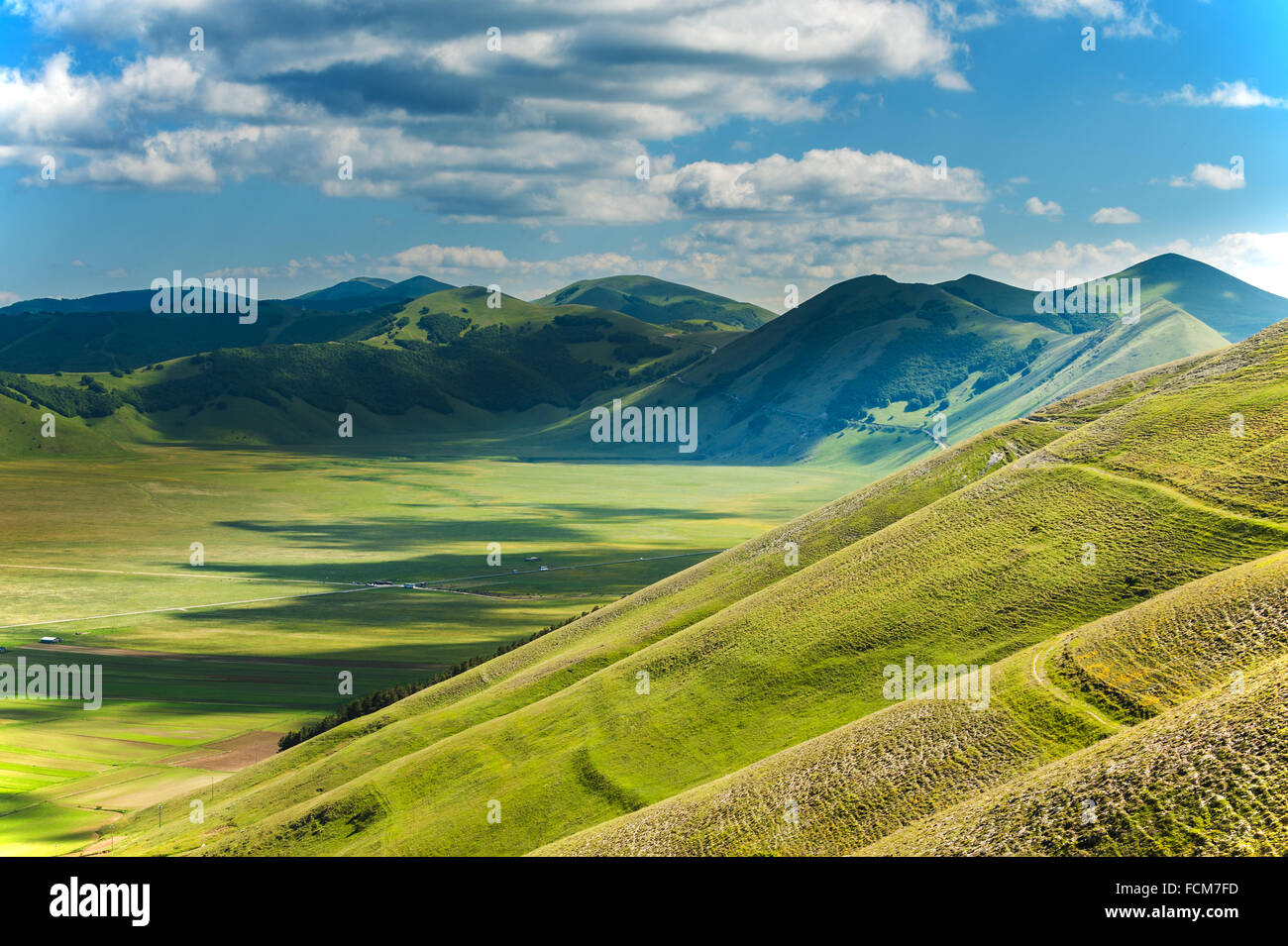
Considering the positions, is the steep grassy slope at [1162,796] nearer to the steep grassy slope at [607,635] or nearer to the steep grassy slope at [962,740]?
the steep grassy slope at [962,740]

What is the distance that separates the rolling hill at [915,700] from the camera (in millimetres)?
43688

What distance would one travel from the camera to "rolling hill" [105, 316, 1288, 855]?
4369 cm

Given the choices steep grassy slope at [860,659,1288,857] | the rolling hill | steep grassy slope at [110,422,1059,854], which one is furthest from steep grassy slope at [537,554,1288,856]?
steep grassy slope at [110,422,1059,854]

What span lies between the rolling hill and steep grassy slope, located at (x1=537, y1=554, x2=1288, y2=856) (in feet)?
0.57

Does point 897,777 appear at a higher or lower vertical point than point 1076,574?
lower

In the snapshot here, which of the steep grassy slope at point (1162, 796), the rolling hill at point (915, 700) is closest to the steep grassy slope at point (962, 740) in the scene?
the rolling hill at point (915, 700)

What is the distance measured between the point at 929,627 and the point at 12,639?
143 metres

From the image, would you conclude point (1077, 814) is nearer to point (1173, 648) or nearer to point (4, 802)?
point (1173, 648)

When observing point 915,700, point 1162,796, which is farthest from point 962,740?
point 1162,796

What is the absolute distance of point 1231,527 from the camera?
76.0 meters

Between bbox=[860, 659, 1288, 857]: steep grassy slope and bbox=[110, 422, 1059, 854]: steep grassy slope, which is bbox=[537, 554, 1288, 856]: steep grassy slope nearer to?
bbox=[860, 659, 1288, 857]: steep grassy slope

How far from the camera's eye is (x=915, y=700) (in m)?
61.0
